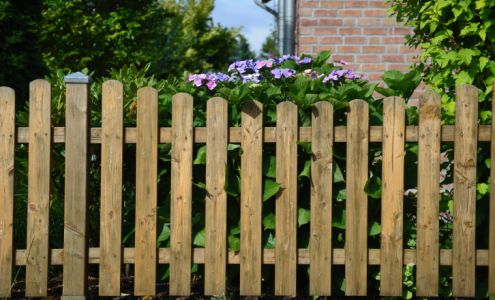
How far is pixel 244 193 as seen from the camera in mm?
4148

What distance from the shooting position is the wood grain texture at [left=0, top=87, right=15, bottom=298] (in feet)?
13.6

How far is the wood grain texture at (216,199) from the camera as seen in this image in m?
4.12

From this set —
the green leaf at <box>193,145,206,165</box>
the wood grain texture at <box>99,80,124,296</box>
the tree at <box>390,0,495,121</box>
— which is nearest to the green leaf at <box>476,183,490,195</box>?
the tree at <box>390,0,495,121</box>

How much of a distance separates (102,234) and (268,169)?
3.07 ft

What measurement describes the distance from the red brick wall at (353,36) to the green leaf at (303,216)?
Result: 3412 millimetres

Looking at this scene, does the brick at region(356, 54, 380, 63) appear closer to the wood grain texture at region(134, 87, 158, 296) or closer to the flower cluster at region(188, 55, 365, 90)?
the flower cluster at region(188, 55, 365, 90)

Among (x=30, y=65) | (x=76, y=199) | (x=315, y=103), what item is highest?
(x=30, y=65)

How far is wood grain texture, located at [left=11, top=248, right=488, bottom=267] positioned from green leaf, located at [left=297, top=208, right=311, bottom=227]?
15cm

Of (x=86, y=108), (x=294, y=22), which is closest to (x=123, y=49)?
(x=294, y=22)

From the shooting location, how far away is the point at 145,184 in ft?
13.7

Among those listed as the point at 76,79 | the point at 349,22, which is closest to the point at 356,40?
the point at 349,22

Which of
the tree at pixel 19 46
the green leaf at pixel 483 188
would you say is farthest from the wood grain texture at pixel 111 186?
the tree at pixel 19 46

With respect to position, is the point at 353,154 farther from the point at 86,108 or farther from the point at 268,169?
the point at 86,108

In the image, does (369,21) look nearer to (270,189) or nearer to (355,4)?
(355,4)
